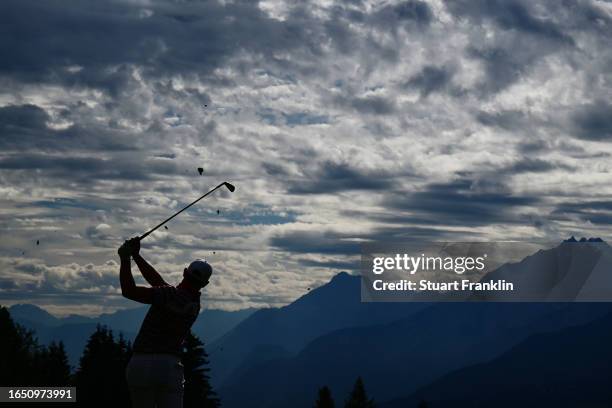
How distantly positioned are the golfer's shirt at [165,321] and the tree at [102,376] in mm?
49036

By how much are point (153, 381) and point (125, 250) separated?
65.0 inches

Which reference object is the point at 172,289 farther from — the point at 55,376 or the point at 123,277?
the point at 55,376

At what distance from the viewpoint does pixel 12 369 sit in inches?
3179

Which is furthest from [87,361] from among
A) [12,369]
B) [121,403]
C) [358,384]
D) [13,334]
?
[358,384]

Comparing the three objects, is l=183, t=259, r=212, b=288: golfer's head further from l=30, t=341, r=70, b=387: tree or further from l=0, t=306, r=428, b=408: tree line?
l=30, t=341, r=70, b=387: tree

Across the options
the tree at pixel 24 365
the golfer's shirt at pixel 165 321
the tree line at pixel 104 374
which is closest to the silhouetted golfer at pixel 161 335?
the golfer's shirt at pixel 165 321

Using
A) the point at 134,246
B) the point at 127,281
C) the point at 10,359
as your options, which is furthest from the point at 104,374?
the point at 127,281

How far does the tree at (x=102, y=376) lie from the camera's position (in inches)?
2447

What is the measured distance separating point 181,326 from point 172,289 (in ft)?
1.67

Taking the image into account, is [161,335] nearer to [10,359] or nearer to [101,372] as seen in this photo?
[101,372]

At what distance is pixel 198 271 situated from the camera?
1234 centimetres

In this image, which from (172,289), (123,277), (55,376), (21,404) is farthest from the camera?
(55,376)

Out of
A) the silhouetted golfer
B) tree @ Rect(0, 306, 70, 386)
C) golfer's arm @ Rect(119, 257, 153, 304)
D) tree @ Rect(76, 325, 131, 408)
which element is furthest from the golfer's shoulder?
tree @ Rect(0, 306, 70, 386)

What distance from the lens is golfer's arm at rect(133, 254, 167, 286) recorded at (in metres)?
12.2
